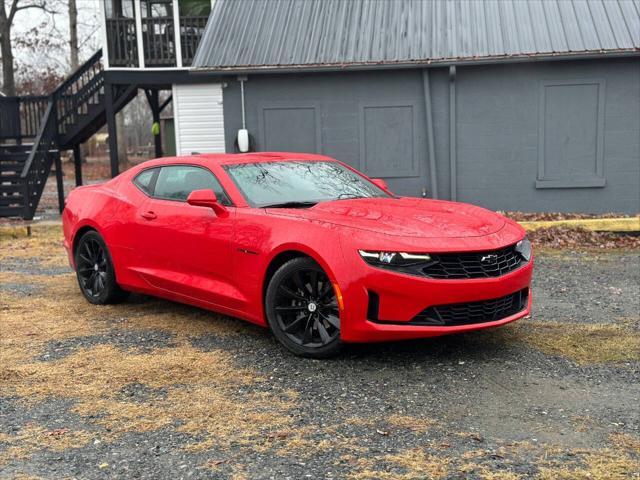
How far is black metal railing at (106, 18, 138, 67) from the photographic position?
607 inches

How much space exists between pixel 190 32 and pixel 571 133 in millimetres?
8375

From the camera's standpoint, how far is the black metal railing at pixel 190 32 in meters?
15.4

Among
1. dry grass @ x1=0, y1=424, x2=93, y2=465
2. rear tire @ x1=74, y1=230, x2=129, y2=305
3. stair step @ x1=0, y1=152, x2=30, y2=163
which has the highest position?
stair step @ x1=0, y1=152, x2=30, y2=163

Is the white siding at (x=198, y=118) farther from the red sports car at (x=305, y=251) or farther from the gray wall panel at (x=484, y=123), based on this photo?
the red sports car at (x=305, y=251)

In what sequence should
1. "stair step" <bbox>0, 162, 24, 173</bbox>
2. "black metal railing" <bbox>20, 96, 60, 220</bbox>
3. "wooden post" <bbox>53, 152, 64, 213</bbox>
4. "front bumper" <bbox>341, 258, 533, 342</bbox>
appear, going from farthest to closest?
"wooden post" <bbox>53, 152, 64, 213</bbox>, "stair step" <bbox>0, 162, 24, 173</bbox>, "black metal railing" <bbox>20, 96, 60, 220</bbox>, "front bumper" <bbox>341, 258, 533, 342</bbox>

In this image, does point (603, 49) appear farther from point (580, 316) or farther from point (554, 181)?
point (580, 316)

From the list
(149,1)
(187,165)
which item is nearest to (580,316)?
(187,165)

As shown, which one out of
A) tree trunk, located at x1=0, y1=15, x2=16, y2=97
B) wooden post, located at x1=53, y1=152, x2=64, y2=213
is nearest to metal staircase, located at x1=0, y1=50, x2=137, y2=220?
wooden post, located at x1=53, y1=152, x2=64, y2=213

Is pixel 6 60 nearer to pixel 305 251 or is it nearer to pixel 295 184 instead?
pixel 295 184

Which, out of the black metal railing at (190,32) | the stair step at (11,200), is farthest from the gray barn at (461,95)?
the stair step at (11,200)

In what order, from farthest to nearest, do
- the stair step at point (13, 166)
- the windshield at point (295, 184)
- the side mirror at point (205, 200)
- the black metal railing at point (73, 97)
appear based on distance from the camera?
the black metal railing at point (73, 97) → the stair step at point (13, 166) → the windshield at point (295, 184) → the side mirror at point (205, 200)

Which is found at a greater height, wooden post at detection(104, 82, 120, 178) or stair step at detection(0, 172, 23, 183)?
wooden post at detection(104, 82, 120, 178)

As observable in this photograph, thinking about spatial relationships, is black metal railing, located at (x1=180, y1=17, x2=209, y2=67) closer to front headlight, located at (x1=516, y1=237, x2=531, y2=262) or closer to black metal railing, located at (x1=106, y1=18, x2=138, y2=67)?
black metal railing, located at (x1=106, y1=18, x2=138, y2=67)

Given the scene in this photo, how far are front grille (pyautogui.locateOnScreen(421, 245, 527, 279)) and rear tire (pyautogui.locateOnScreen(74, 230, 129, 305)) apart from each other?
10.9 ft
